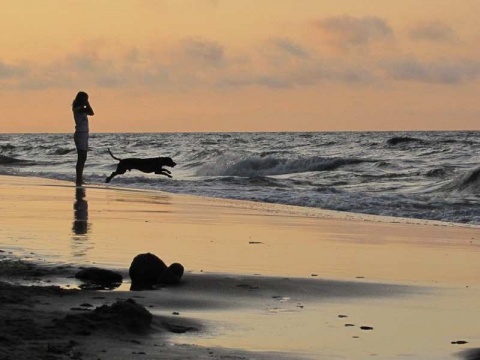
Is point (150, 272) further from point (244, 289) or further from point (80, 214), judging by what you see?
point (80, 214)

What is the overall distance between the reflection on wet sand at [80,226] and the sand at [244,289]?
0.08ft

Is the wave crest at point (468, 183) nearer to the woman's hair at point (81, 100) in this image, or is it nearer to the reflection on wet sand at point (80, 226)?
the woman's hair at point (81, 100)

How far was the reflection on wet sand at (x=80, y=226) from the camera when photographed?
8.62 m

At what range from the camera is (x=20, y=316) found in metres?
5.04

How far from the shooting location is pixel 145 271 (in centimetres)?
682

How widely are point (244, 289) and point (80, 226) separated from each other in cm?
418

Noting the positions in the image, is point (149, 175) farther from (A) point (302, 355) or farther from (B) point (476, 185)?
(A) point (302, 355)

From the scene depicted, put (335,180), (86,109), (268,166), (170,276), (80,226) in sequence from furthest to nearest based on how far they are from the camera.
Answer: (268,166) → (335,180) → (86,109) → (80,226) → (170,276)

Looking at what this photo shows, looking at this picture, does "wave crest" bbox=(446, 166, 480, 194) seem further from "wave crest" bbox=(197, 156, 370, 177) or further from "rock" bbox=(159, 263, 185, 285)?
"rock" bbox=(159, 263, 185, 285)

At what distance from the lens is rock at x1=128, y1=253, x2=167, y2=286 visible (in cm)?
680

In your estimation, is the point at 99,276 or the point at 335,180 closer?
the point at 99,276

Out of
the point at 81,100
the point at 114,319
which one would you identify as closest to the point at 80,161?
the point at 81,100

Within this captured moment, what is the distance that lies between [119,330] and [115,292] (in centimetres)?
148

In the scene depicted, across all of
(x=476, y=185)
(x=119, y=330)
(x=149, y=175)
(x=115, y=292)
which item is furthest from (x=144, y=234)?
(x=149, y=175)
